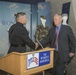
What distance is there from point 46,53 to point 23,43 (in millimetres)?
642

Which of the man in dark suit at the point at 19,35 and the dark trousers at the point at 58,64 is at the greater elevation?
the man in dark suit at the point at 19,35

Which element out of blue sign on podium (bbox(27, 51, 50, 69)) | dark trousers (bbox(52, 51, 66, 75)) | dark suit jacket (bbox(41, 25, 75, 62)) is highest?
dark suit jacket (bbox(41, 25, 75, 62))

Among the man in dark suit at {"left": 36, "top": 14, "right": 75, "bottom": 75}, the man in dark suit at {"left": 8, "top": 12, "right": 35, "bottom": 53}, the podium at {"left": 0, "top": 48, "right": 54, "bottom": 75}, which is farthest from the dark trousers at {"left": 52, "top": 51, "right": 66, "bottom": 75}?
the man in dark suit at {"left": 8, "top": 12, "right": 35, "bottom": 53}

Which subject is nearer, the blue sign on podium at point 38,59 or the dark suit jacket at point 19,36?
the blue sign on podium at point 38,59

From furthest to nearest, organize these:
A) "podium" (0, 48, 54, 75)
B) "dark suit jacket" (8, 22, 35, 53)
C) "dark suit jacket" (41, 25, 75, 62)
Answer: "dark suit jacket" (41, 25, 75, 62)
"dark suit jacket" (8, 22, 35, 53)
"podium" (0, 48, 54, 75)

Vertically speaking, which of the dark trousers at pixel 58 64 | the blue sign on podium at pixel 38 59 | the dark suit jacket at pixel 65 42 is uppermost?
the dark suit jacket at pixel 65 42

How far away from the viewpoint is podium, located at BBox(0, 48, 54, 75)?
3400mm

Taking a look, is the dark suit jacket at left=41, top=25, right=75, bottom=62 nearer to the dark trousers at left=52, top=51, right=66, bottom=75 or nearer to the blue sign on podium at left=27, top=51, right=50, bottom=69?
the dark trousers at left=52, top=51, right=66, bottom=75

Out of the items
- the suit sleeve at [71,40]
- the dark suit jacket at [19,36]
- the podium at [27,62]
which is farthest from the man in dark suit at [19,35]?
the suit sleeve at [71,40]

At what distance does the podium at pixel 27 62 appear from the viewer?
3400mm

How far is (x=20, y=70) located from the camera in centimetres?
339

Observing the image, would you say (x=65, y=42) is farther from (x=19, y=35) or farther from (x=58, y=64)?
(x=19, y=35)

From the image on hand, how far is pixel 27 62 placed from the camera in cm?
345

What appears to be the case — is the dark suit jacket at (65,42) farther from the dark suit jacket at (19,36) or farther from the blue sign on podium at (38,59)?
the dark suit jacket at (19,36)
